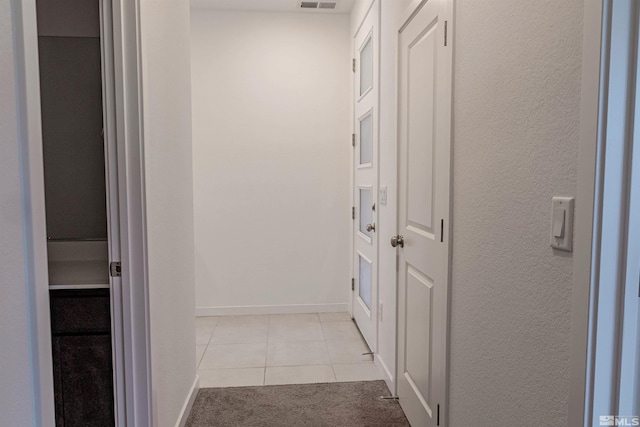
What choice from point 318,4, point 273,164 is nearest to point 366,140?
point 273,164

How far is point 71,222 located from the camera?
83.3 inches

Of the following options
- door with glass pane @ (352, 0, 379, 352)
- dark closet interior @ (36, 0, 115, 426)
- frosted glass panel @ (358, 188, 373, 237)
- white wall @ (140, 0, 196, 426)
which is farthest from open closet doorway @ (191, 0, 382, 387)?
dark closet interior @ (36, 0, 115, 426)

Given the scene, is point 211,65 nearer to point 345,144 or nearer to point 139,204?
point 345,144

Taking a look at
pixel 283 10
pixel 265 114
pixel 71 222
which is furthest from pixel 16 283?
pixel 283 10

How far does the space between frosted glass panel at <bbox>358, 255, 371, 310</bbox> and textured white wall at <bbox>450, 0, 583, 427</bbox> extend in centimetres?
166

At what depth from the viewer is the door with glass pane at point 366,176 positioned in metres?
2.94

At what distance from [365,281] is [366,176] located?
853 mm

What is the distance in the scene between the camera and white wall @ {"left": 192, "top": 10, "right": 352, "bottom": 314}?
3822 mm

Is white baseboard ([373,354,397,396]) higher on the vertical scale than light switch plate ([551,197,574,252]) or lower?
lower

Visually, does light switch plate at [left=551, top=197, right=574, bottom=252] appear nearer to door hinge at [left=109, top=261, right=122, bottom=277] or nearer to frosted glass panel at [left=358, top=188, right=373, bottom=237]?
door hinge at [left=109, top=261, right=122, bottom=277]

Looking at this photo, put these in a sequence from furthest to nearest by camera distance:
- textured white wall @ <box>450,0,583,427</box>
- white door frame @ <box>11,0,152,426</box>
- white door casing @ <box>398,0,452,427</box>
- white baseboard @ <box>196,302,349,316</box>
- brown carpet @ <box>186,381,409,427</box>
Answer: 1. white baseboard @ <box>196,302,349,316</box>
2. brown carpet @ <box>186,381,409,427</box>
3. white door casing @ <box>398,0,452,427</box>
4. white door frame @ <box>11,0,152,426</box>
5. textured white wall @ <box>450,0,583,427</box>

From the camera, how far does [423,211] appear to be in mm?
1894

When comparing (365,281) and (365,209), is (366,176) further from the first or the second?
(365,281)

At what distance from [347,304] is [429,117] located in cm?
262
